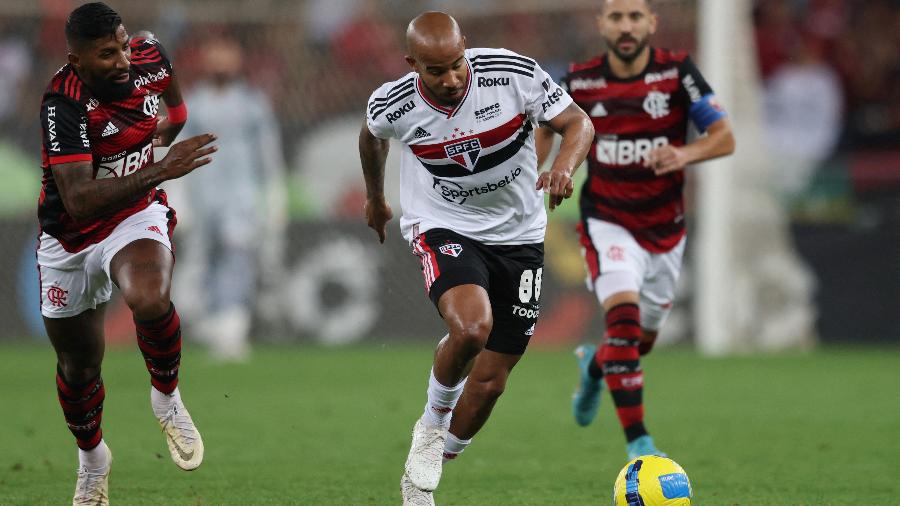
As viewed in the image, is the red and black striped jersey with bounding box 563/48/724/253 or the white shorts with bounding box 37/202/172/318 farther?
the red and black striped jersey with bounding box 563/48/724/253

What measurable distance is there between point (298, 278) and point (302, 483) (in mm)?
8373

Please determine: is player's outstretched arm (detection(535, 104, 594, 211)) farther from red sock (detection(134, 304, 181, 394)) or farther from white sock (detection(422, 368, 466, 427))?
red sock (detection(134, 304, 181, 394))

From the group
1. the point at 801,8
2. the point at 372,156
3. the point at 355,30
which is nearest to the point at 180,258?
the point at 355,30

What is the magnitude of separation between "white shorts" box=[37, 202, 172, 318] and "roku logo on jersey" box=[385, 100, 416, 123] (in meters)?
1.20

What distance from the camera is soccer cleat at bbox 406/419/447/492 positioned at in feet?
18.9

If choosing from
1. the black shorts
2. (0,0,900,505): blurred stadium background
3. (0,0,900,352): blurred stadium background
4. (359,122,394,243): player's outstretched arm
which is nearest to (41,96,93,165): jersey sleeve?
(359,122,394,243): player's outstretched arm

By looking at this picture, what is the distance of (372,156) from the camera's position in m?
6.44

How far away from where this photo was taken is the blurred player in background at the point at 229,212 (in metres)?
14.2

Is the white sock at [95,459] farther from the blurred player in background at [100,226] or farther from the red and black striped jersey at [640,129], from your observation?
the red and black striped jersey at [640,129]

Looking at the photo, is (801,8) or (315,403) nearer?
(315,403)

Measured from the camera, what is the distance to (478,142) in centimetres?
621

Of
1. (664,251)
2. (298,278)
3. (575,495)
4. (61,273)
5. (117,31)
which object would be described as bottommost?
(298,278)

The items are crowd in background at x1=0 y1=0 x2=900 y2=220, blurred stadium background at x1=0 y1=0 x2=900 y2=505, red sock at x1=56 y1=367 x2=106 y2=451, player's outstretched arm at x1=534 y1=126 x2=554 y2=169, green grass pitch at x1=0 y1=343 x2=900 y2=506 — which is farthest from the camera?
crowd in background at x1=0 y1=0 x2=900 y2=220

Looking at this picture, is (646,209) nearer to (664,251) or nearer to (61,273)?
(664,251)
